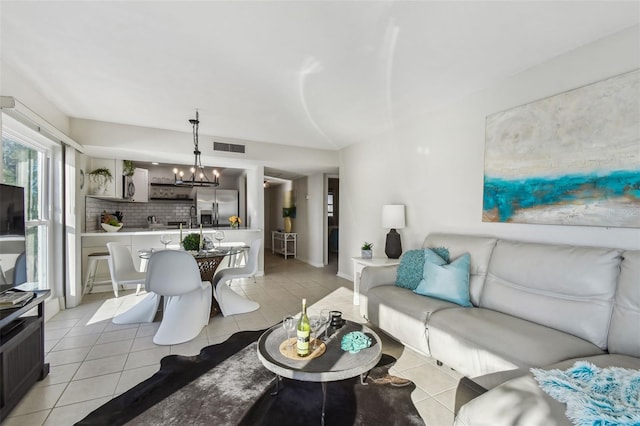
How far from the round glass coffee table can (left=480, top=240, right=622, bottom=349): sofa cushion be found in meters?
1.21

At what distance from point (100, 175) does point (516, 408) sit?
20.1ft

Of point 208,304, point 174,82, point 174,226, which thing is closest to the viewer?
point 174,82

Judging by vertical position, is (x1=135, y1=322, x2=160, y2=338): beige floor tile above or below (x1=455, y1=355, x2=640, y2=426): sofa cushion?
below

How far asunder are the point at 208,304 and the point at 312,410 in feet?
6.37

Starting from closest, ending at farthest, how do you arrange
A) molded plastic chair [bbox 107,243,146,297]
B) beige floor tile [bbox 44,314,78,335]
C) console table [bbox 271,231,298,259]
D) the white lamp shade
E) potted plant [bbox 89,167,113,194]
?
beige floor tile [bbox 44,314,78,335] → molded plastic chair [bbox 107,243,146,297] → the white lamp shade → potted plant [bbox 89,167,113,194] → console table [bbox 271,231,298,259]

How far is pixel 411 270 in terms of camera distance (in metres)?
3.00

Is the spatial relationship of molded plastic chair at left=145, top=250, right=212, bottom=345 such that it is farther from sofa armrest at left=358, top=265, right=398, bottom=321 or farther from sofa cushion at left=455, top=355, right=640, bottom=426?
sofa cushion at left=455, top=355, right=640, bottom=426

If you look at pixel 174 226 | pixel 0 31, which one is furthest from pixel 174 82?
pixel 174 226

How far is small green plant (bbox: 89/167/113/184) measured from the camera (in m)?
4.93

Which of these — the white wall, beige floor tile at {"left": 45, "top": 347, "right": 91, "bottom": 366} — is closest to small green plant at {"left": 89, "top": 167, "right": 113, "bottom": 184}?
beige floor tile at {"left": 45, "top": 347, "right": 91, "bottom": 366}

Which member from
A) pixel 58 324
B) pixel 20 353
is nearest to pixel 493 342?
pixel 20 353

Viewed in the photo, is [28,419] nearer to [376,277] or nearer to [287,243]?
[376,277]

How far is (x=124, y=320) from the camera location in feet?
11.0

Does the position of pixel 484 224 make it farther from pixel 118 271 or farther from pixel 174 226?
pixel 174 226
